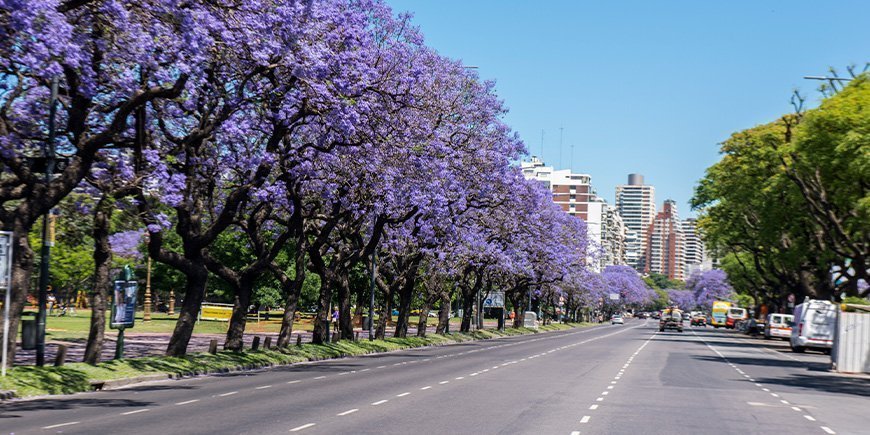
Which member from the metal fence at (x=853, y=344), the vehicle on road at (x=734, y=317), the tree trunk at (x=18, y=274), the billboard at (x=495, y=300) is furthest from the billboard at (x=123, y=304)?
the vehicle on road at (x=734, y=317)

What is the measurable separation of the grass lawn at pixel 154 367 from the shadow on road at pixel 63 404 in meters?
1.08

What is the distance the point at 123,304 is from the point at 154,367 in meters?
2.15

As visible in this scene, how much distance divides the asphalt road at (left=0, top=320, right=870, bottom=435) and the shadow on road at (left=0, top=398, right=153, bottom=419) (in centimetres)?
3

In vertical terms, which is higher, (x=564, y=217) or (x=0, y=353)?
(x=564, y=217)

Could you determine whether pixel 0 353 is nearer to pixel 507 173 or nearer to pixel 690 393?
pixel 690 393

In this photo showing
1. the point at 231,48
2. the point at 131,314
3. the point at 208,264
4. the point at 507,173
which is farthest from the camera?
the point at 507,173

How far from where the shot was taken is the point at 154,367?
86.1 ft

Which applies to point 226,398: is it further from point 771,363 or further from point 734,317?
point 734,317

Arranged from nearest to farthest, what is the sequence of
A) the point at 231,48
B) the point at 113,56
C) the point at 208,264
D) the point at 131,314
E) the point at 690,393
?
the point at 113,56, the point at 231,48, the point at 690,393, the point at 131,314, the point at 208,264

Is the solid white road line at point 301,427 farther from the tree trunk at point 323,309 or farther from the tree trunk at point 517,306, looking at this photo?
the tree trunk at point 517,306

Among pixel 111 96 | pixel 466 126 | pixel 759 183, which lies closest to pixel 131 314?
pixel 111 96

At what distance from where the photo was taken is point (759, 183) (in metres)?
58.3

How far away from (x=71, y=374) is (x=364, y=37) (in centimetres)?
1194

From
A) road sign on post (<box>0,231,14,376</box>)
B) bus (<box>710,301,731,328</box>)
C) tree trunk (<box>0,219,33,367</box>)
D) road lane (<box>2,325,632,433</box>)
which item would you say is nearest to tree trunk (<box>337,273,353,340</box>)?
road lane (<box>2,325,632,433</box>)
